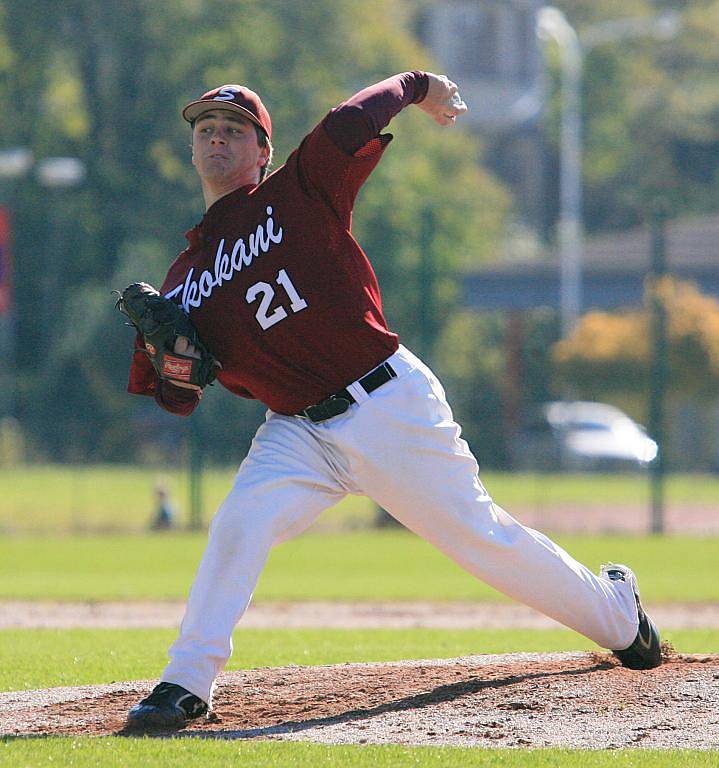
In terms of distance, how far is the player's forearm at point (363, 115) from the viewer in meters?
4.83

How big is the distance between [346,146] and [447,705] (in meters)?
1.79

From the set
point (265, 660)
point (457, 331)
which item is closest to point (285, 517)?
point (265, 660)

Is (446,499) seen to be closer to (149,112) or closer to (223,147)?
(223,147)

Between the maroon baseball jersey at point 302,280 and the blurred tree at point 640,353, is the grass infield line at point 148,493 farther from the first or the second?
the maroon baseball jersey at point 302,280

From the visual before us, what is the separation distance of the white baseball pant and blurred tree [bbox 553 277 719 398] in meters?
16.4

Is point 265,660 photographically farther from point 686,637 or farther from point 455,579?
point 455,579

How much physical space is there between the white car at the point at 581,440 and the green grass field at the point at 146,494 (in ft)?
1.04

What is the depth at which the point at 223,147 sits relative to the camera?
5.03 meters

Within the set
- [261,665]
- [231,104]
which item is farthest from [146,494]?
[231,104]

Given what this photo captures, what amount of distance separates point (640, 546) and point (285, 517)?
34.5 ft

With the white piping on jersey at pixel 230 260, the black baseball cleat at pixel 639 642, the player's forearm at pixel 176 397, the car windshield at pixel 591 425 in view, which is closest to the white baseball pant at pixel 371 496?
the player's forearm at pixel 176 397

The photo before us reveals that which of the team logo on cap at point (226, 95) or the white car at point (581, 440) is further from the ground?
the white car at point (581, 440)

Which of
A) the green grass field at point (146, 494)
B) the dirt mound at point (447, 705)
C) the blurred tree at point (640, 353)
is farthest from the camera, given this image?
the blurred tree at point (640, 353)

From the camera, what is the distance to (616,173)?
174ft
